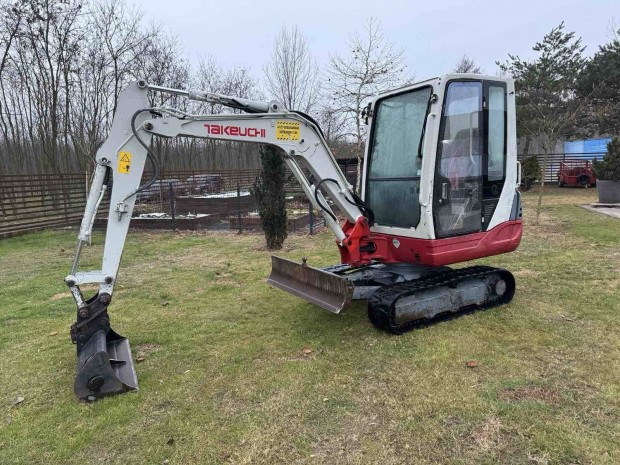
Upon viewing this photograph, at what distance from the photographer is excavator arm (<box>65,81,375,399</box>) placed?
3537 millimetres

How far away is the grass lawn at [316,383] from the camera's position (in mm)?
2754

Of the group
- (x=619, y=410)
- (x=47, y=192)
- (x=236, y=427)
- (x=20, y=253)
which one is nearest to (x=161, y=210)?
(x=47, y=192)

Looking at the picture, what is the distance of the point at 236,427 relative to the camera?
298 centimetres

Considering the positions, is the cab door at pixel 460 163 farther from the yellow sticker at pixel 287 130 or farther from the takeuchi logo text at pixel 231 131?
the takeuchi logo text at pixel 231 131

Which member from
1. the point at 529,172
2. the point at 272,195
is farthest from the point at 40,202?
the point at 529,172

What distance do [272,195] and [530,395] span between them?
22.1ft

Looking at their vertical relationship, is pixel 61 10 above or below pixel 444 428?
above

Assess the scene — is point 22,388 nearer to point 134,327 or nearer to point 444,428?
point 134,327

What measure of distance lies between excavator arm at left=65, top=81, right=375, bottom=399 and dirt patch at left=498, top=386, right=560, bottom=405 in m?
1.48

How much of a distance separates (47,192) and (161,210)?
3586mm

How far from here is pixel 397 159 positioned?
189 inches

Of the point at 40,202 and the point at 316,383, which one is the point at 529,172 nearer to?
the point at 40,202

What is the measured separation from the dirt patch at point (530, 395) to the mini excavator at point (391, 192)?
4.05 feet

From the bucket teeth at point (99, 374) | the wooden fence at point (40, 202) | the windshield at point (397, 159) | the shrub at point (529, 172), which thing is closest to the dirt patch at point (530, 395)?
the windshield at point (397, 159)
